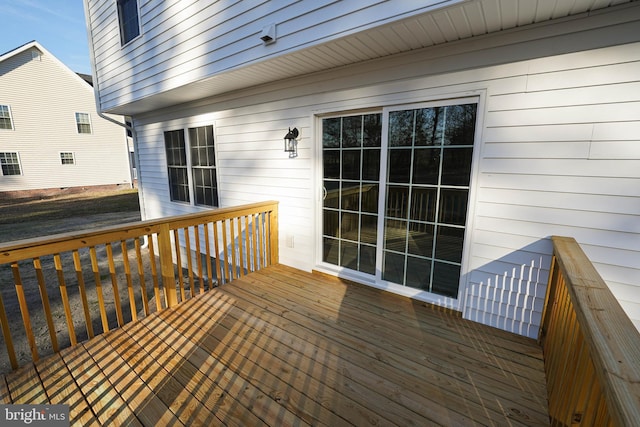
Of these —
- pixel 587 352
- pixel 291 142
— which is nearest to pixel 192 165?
pixel 291 142

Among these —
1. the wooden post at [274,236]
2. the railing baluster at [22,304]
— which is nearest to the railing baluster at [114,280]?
the railing baluster at [22,304]

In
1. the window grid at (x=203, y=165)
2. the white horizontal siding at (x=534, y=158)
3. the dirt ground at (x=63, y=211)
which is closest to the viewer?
the white horizontal siding at (x=534, y=158)

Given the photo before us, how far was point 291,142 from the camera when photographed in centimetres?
333

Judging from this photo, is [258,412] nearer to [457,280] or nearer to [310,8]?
[457,280]

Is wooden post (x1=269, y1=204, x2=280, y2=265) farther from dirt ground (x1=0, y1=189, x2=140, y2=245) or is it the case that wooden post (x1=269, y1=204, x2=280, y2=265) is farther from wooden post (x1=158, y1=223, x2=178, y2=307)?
dirt ground (x1=0, y1=189, x2=140, y2=245)

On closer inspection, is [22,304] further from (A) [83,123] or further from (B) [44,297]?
(A) [83,123]

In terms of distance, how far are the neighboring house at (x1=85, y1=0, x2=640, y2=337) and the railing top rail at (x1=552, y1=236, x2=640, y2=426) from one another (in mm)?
770

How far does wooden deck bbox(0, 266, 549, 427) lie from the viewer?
153 cm

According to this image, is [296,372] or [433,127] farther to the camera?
[433,127]

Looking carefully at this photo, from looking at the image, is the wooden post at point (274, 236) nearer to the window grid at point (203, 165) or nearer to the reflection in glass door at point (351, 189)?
the reflection in glass door at point (351, 189)

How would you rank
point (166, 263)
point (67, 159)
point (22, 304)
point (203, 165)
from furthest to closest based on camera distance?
point (67, 159)
point (203, 165)
point (166, 263)
point (22, 304)

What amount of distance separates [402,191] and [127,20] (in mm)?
4935

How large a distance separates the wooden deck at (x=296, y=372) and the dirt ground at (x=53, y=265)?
107cm

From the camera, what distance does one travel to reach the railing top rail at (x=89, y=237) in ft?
5.55
